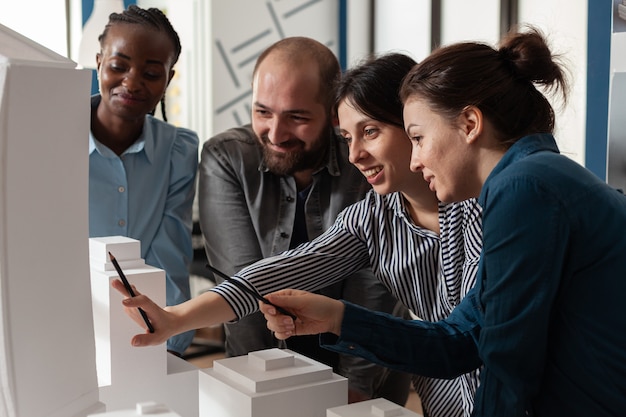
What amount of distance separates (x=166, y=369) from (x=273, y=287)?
0.25m

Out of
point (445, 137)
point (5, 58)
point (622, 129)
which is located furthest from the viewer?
point (622, 129)

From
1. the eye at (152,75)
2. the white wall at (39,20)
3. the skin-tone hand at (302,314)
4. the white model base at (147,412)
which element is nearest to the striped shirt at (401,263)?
the skin-tone hand at (302,314)

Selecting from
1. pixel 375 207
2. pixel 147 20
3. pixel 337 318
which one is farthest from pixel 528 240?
pixel 147 20

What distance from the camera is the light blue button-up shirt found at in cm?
173

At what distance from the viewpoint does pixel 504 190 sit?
3.09 ft

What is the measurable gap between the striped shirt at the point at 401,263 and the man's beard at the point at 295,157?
0.23 meters

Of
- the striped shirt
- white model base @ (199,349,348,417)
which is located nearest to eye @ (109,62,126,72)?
the striped shirt

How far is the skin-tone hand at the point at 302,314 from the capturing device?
3.82 feet

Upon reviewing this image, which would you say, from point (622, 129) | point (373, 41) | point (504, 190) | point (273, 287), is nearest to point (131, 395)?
point (273, 287)

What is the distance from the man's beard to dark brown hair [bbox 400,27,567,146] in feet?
1.86

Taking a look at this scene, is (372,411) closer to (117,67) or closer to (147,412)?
(147,412)

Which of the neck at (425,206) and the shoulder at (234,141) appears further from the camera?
the shoulder at (234,141)

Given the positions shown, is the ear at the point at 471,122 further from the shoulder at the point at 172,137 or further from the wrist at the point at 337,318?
the shoulder at the point at 172,137

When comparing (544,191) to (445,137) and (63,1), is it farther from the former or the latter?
(63,1)
